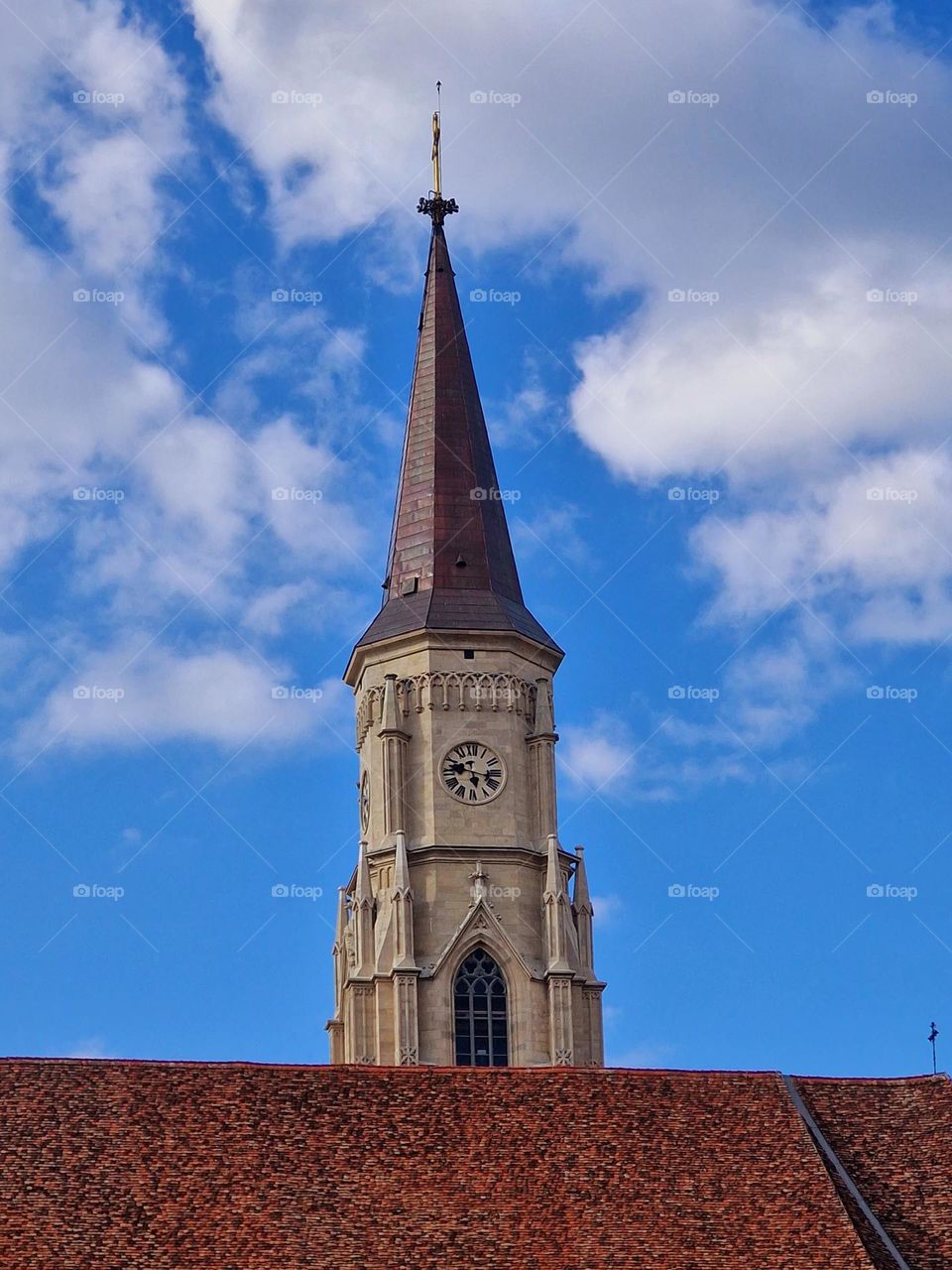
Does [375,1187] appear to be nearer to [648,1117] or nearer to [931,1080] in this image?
[648,1117]

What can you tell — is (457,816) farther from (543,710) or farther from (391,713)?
(543,710)

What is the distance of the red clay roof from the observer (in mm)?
49969

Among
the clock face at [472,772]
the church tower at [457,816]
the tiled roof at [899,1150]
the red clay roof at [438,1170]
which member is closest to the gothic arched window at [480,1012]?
the church tower at [457,816]

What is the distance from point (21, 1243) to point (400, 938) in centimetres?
3659

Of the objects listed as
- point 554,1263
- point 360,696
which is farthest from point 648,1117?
point 360,696

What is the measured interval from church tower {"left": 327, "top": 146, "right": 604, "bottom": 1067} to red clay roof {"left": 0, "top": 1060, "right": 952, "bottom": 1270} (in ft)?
96.4

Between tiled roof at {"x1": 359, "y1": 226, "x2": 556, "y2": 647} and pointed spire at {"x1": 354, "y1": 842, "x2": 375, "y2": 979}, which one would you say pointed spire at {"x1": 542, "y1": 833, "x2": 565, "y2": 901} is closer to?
pointed spire at {"x1": 354, "y1": 842, "x2": 375, "y2": 979}

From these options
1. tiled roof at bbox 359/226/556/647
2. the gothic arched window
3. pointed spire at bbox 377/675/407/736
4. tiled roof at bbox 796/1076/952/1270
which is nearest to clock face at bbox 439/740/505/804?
pointed spire at bbox 377/675/407/736

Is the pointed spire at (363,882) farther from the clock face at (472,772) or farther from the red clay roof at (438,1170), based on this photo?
the red clay roof at (438,1170)

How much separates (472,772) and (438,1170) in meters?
37.3

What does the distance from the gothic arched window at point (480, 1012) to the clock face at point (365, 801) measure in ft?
20.0

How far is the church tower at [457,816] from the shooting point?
85250 millimetres

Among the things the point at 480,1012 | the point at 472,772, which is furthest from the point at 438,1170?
the point at 472,772

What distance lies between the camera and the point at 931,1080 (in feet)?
187
